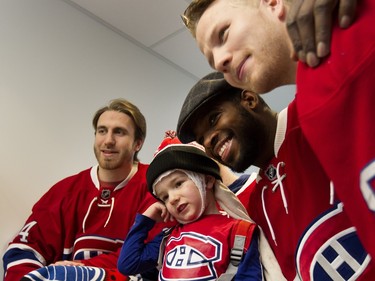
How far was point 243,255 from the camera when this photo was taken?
93 cm

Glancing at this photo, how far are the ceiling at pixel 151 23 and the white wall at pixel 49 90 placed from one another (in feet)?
0.18

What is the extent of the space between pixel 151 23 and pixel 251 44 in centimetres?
175

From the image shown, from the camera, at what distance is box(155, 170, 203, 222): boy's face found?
106 centimetres

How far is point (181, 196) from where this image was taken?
1.07 m

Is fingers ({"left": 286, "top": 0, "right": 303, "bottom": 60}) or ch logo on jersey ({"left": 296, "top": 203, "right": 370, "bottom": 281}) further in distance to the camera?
ch logo on jersey ({"left": 296, "top": 203, "right": 370, "bottom": 281})

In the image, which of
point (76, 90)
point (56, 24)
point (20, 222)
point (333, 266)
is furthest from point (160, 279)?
point (56, 24)

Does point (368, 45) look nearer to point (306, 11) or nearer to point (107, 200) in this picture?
point (306, 11)

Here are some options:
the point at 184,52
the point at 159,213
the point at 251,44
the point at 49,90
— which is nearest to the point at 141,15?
the point at 184,52

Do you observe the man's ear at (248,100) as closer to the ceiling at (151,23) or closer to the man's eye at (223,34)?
the man's eye at (223,34)

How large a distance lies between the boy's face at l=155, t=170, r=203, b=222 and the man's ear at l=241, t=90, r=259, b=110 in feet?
0.83

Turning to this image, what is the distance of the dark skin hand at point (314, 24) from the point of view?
0.37m

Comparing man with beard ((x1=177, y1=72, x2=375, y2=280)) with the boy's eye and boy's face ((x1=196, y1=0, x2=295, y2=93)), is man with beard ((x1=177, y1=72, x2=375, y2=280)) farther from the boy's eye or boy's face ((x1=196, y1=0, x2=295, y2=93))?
the boy's eye

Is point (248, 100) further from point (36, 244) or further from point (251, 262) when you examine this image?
point (36, 244)

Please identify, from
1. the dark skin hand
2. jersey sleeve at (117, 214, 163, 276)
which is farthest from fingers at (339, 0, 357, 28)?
jersey sleeve at (117, 214, 163, 276)
